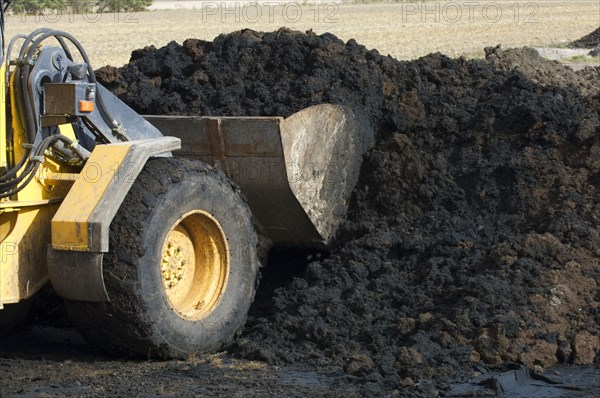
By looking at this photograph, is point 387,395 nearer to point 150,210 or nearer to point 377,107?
point 150,210

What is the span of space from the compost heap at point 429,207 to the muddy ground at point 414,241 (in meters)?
0.01

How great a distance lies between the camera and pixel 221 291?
6.70m

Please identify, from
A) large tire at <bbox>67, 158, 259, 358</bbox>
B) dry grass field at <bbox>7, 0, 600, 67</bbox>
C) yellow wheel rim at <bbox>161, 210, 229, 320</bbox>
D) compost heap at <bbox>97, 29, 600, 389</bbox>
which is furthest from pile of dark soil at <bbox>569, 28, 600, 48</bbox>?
yellow wheel rim at <bbox>161, 210, 229, 320</bbox>

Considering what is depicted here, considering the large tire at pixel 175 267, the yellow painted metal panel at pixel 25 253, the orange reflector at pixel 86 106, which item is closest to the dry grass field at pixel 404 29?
the large tire at pixel 175 267

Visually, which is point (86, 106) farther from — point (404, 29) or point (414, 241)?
point (404, 29)

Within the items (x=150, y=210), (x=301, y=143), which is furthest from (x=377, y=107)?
(x=150, y=210)

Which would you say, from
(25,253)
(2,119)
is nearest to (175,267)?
(25,253)

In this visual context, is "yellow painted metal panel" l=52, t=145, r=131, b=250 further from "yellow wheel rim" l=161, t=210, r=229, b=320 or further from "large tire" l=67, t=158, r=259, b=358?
"yellow wheel rim" l=161, t=210, r=229, b=320

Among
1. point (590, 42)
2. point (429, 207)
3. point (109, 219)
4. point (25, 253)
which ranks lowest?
point (429, 207)

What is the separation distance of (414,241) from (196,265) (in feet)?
6.10

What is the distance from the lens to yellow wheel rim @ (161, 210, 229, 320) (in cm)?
652

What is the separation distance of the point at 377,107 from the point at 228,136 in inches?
65.1

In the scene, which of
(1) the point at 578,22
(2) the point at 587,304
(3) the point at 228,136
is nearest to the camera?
(2) the point at 587,304

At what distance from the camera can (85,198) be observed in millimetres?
5809
